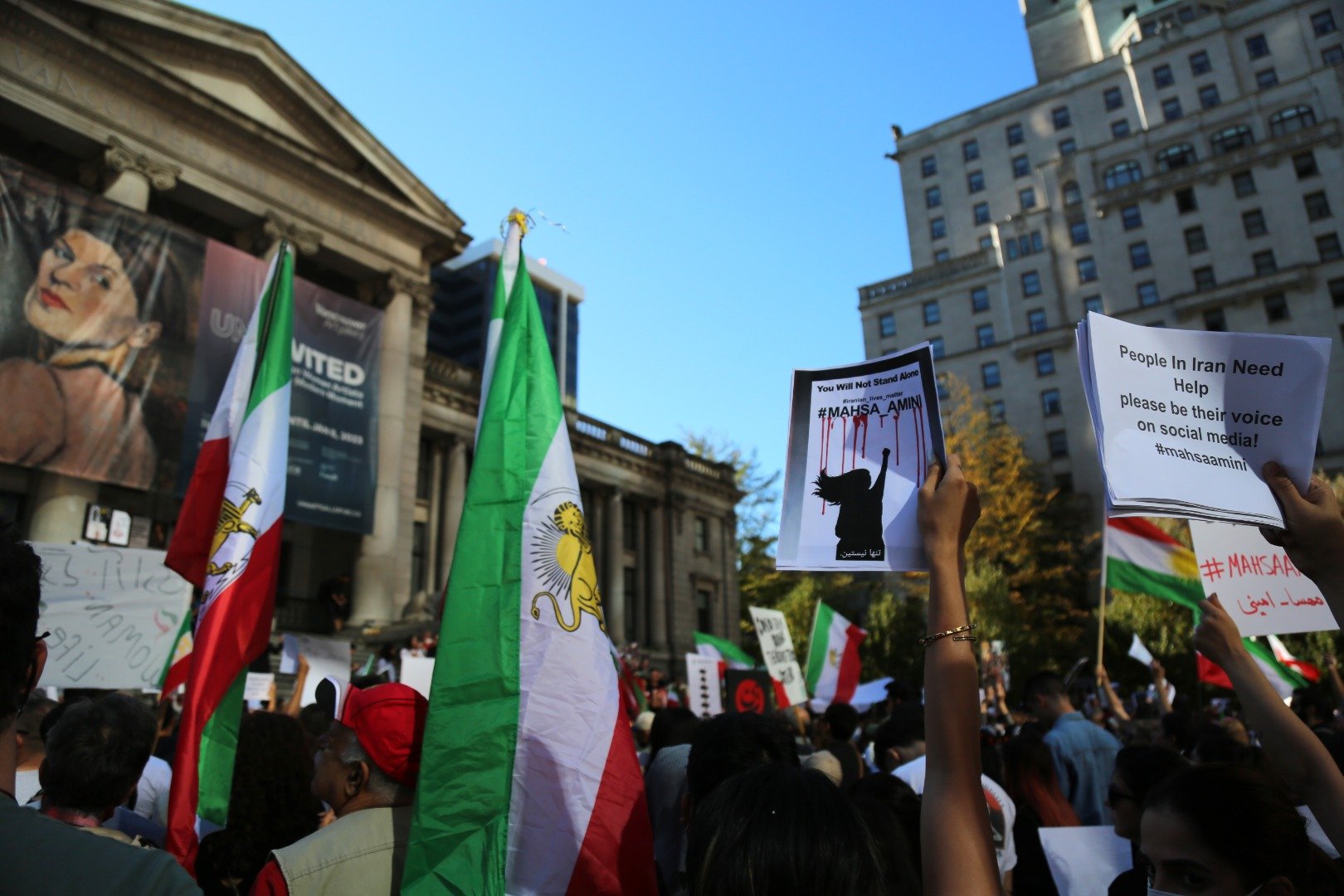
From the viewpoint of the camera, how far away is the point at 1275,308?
50.1 meters

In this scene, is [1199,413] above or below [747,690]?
above

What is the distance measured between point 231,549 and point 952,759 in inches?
189

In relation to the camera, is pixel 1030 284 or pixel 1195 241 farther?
pixel 1030 284

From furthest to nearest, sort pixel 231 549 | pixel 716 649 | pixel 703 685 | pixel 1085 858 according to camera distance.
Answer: pixel 716 649 < pixel 703 685 < pixel 231 549 < pixel 1085 858

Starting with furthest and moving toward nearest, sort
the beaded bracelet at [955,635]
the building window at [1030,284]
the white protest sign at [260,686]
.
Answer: the building window at [1030,284]
the white protest sign at [260,686]
the beaded bracelet at [955,635]

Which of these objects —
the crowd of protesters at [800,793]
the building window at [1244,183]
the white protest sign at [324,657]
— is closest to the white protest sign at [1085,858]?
the crowd of protesters at [800,793]

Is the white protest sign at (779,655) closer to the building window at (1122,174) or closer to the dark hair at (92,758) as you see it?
the dark hair at (92,758)

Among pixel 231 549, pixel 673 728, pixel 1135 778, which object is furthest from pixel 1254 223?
pixel 231 549

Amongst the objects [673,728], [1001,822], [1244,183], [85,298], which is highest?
[1244,183]

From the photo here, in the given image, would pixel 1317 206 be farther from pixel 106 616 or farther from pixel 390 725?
pixel 390 725

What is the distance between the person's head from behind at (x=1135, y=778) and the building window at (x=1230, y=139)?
6021cm

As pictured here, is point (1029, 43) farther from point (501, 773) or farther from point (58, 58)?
point (501, 773)

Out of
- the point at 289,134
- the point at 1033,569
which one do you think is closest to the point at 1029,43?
the point at 1033,569

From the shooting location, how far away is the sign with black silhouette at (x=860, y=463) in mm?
2604
